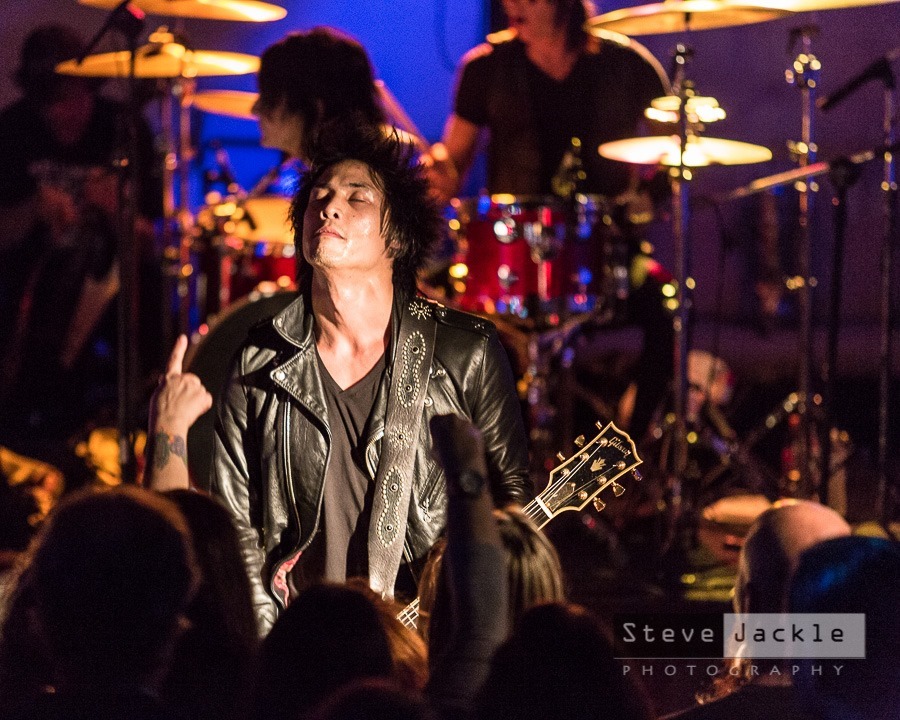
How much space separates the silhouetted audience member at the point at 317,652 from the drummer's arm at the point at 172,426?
131 cm

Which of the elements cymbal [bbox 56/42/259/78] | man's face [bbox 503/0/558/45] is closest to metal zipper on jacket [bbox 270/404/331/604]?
cymbal [bbox 56/42/259/78]

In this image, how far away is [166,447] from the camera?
3.25 meters

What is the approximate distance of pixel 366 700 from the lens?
1681 millimetres

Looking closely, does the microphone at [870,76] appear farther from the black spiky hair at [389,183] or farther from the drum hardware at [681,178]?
the black spiky hair at [389,183]

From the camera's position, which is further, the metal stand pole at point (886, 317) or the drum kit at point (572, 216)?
the drum kit at point (572, 216)

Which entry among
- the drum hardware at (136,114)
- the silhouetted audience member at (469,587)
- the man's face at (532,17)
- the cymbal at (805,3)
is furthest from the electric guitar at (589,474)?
the man's face at (532,17)

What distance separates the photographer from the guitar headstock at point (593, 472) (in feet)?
9.80

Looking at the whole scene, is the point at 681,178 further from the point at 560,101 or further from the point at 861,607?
the point at 861,607

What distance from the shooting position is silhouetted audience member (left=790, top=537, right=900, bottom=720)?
82.3 inches

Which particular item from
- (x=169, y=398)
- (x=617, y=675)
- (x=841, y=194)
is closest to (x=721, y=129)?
(x=841, y=194)

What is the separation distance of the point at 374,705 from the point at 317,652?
284 mm

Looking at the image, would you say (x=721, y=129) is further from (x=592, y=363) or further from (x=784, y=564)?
(x=784, y=564)

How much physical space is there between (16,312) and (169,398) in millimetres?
5291

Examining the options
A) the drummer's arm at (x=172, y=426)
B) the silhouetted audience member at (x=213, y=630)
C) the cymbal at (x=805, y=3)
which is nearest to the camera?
the silhouetted audience member at (x=213, y=630)
